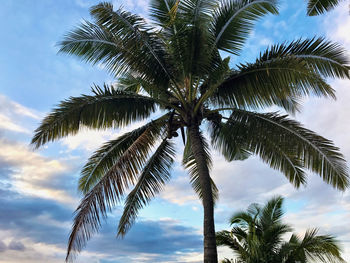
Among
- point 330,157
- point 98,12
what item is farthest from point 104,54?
point 330,157

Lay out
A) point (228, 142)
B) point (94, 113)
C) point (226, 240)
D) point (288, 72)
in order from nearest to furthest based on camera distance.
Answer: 1. point (288, 72)
2. point (94, 113)
3. point (228, 142)
4. point (226, 240)

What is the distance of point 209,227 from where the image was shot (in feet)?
26.7

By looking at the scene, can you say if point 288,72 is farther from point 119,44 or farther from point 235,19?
point 119,44

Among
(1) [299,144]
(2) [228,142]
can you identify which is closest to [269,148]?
(1) [299,144]

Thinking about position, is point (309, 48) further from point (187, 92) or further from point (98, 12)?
point (98, 12)

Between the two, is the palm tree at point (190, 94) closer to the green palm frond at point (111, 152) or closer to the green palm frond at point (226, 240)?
the green palm frond at point (111, 152)

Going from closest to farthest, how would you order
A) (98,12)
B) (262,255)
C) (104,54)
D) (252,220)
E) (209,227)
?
1. (209,227)
2. (98,12)
3. (104,54)
4. (262,255)
5. (252,220)

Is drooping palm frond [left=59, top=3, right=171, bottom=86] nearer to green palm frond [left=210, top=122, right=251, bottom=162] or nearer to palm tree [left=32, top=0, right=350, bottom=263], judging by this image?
palm tree [left=32, top=0, right=350, bottom=263]

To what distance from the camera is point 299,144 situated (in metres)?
9.23

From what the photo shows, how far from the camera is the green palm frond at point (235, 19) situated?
968cm

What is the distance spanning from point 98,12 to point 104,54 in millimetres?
1199

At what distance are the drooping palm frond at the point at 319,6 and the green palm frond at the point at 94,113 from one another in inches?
189

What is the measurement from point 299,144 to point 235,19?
3.88m

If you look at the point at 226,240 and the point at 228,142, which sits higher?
the point at 228,142
